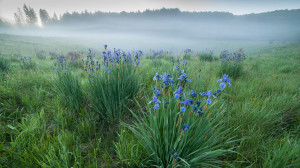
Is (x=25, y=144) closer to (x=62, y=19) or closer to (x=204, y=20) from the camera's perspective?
(x=204, y=20)

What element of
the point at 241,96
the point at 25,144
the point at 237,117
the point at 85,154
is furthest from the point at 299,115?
the point at 25,144

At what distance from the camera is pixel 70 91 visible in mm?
2271

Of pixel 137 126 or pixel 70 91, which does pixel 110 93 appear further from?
pixel 137 126

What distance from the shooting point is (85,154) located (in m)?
1.53

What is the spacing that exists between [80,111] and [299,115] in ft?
12.4

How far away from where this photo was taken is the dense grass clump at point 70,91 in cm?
223

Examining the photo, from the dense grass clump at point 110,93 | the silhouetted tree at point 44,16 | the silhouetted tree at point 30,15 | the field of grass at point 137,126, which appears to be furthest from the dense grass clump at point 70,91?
the silhouetted tree at point 44,16

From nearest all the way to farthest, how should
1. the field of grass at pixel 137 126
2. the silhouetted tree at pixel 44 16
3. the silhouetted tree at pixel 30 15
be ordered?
1. the field of grass at pixel 137 126
2. the silhouetted tree at pixel 30 15
3. the silhouetted tree at pixel 44 16

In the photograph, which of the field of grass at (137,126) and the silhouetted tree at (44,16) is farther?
the silhouetted tree at (44,16)

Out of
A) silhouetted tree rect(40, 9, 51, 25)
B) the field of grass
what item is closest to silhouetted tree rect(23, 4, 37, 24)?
silhouetted tree rect(40, 9, 51, 25)

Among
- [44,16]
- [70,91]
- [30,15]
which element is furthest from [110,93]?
[44,16]

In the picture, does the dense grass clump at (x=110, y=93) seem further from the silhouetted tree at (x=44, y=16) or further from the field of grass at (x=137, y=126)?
the silhouetted tree at (x=44, y=16)

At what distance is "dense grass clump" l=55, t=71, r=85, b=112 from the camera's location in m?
2.23

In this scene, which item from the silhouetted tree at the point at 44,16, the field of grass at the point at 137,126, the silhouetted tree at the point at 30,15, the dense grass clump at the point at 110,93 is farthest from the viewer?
the silhouetted tree at the point at 44,16
